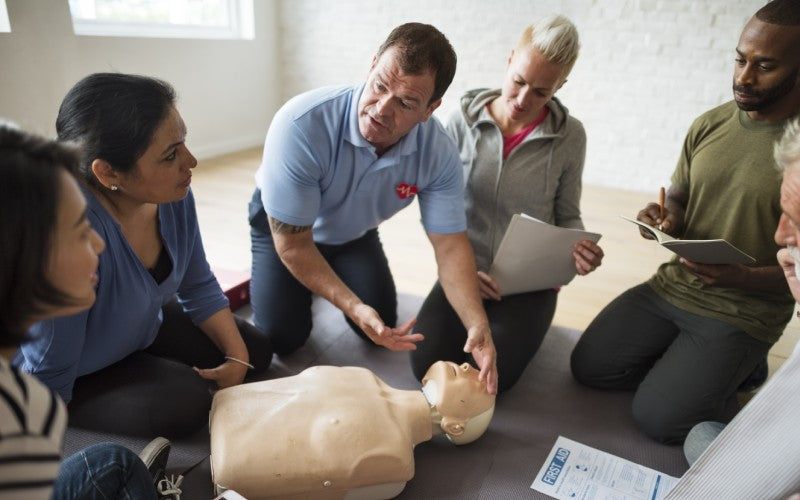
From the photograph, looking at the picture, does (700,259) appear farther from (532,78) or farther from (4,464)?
(4,464)

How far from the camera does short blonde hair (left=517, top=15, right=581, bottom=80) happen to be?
154cm

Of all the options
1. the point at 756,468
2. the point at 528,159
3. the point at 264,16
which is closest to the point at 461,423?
the point at 756,468

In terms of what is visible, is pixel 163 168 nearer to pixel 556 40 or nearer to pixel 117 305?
pixel 117 305

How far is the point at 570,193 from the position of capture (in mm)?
1842

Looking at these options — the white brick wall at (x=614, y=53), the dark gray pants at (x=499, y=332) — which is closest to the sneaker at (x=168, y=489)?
the dark gray pants at (x=499, y=332)

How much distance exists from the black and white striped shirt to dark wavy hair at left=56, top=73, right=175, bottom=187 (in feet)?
1.90

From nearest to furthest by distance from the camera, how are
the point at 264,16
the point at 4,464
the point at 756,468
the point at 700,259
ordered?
the point at 4,464 → the point at 756,468 → the point at 700,259 → the point at 264,16

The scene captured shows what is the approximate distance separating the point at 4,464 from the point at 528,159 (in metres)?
1.51

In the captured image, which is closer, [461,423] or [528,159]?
[461,423]

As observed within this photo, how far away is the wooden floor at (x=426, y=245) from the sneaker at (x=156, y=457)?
131cm

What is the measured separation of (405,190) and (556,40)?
0.58 metres

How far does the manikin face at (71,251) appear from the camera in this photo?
2.35 feet

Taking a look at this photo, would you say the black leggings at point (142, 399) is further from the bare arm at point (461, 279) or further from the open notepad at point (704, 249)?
the open notepad at point (704, 249)

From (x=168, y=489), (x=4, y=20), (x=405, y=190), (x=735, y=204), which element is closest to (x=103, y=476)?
(x=168, y=489)
